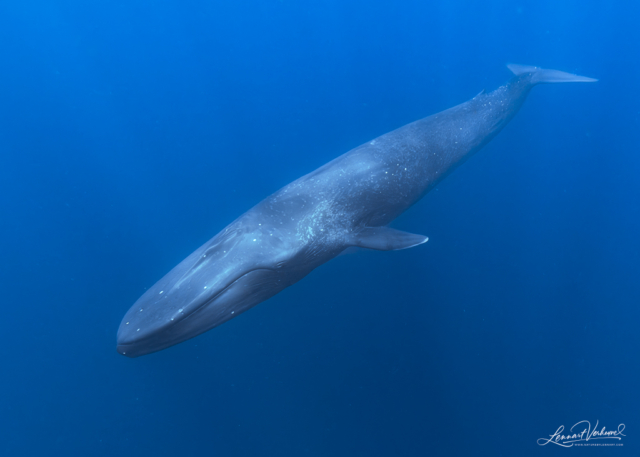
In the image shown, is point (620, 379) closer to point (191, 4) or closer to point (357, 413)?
point (357, 413)

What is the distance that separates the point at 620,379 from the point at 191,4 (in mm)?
18291

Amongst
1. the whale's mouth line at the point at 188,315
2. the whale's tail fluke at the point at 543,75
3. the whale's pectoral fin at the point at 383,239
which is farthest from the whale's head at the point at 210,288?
the whale's tail fluke at the point at 543,75

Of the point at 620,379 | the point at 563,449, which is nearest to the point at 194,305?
the point at 563,449

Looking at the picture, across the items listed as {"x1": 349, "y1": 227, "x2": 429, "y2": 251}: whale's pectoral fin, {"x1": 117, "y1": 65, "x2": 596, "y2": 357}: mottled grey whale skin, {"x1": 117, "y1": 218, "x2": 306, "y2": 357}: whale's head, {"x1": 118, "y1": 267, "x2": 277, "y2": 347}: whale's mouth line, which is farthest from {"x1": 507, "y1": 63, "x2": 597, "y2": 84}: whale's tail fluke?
{"x1": 118, "y1": 267, "x2": 277, "y2": 347}: whale's mouth line

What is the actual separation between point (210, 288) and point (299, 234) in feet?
5.53

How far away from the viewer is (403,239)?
6.67 meters

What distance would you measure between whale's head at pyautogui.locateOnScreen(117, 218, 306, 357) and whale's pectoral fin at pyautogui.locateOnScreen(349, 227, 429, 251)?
1.43 m

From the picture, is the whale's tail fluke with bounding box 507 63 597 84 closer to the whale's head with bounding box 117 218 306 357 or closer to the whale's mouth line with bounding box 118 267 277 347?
the whale's head with bounding box 117 218 306 357

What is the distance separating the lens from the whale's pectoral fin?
6.43m

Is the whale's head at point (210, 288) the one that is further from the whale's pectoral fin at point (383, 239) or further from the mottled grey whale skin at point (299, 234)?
the whale's pectoral fin at point (383, 239)

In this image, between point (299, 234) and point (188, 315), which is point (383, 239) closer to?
point (299, 234)

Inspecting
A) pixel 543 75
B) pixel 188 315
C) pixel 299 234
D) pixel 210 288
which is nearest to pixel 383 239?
pixel 299 234

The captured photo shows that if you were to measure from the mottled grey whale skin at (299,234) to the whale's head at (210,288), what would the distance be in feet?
0.05

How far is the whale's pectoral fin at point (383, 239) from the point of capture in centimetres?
643
